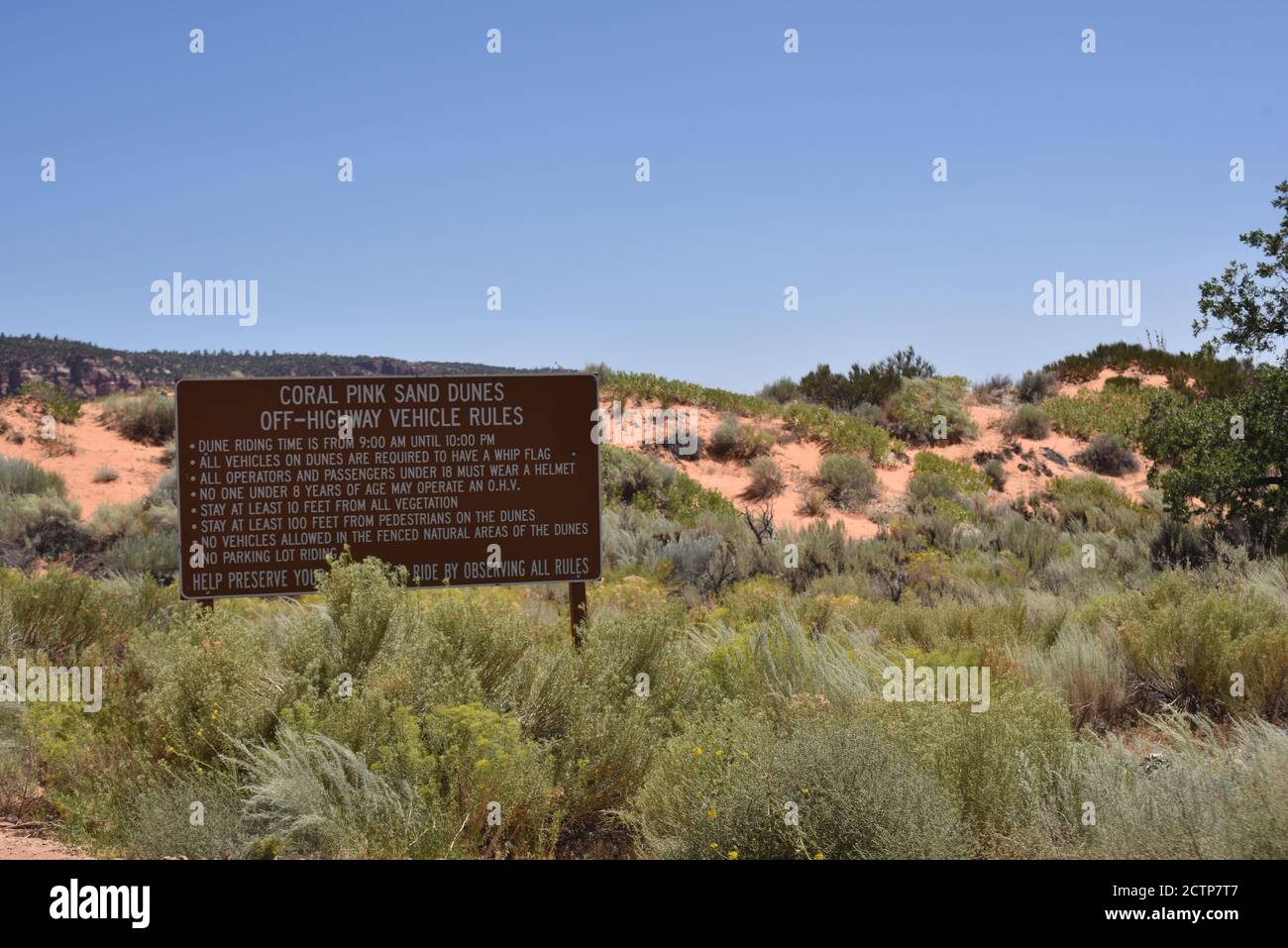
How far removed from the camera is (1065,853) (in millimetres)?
3842

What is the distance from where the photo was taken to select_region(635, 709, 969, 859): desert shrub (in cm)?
375

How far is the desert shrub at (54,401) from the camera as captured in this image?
19.3 m

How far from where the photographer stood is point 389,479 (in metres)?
7.22

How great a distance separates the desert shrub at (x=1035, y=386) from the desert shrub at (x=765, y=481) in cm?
1346

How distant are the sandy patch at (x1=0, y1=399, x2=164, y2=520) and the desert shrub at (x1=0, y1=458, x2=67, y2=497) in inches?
12.8

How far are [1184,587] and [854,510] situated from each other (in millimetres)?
11236

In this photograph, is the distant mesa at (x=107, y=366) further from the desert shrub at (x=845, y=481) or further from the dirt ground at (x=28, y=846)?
the dirt ground at (x=28, y=846)

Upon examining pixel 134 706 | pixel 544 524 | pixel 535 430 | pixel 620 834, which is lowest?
pixel 620 834

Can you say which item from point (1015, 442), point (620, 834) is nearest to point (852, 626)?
point (620, 834)

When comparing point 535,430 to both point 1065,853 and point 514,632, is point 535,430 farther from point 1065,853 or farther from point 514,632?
point 1065,853

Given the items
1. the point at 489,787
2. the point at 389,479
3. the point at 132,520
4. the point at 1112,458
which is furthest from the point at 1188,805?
the point at 1112,458

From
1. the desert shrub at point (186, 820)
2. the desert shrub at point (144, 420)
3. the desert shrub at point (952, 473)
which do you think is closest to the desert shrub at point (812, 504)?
the desert shrub at point (952, 473)

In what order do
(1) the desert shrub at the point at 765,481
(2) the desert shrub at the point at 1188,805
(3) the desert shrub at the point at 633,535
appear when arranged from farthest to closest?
(1) the desert shrub at the point at 765,481, (3) the desert shrub at the point at 633,535, (2) the desert shrub at the point at 1188,805

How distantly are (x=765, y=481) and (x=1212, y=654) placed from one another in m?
14.1
